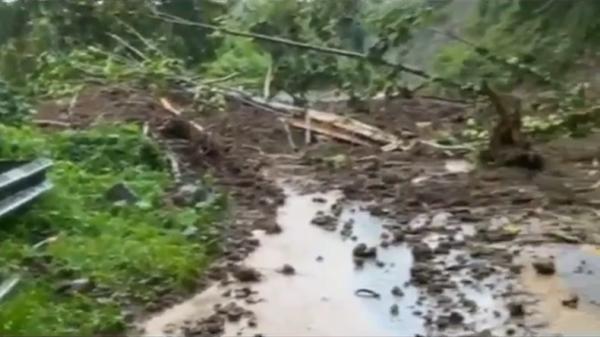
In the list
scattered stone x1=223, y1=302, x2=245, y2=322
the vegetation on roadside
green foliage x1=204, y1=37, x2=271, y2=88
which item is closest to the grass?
the vegetation on roadside

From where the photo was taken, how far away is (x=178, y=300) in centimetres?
362

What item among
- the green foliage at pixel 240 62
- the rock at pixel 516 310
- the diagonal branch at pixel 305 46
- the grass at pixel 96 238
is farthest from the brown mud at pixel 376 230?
the green foliage at pixel 240 62

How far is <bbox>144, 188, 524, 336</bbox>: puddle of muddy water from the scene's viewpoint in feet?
11.1

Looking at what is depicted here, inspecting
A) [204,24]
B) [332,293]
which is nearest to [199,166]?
[204,24]

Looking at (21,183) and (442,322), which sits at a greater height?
(21,183)

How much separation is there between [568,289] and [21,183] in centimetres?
203

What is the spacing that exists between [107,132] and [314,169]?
3.73 feet

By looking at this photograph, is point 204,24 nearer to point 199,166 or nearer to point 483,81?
point 199,166

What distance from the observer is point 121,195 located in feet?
15.3

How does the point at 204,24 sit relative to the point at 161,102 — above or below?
above

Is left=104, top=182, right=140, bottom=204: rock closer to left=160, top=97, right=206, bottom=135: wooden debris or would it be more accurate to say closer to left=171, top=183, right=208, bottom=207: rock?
left=171, top=183, right=208, bottom=207: rock

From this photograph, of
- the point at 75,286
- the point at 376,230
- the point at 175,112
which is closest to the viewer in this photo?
the point at 75,286

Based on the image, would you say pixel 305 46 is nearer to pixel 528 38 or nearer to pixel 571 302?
pixel 528 38

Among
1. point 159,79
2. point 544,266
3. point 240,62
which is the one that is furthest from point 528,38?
point 240,62
